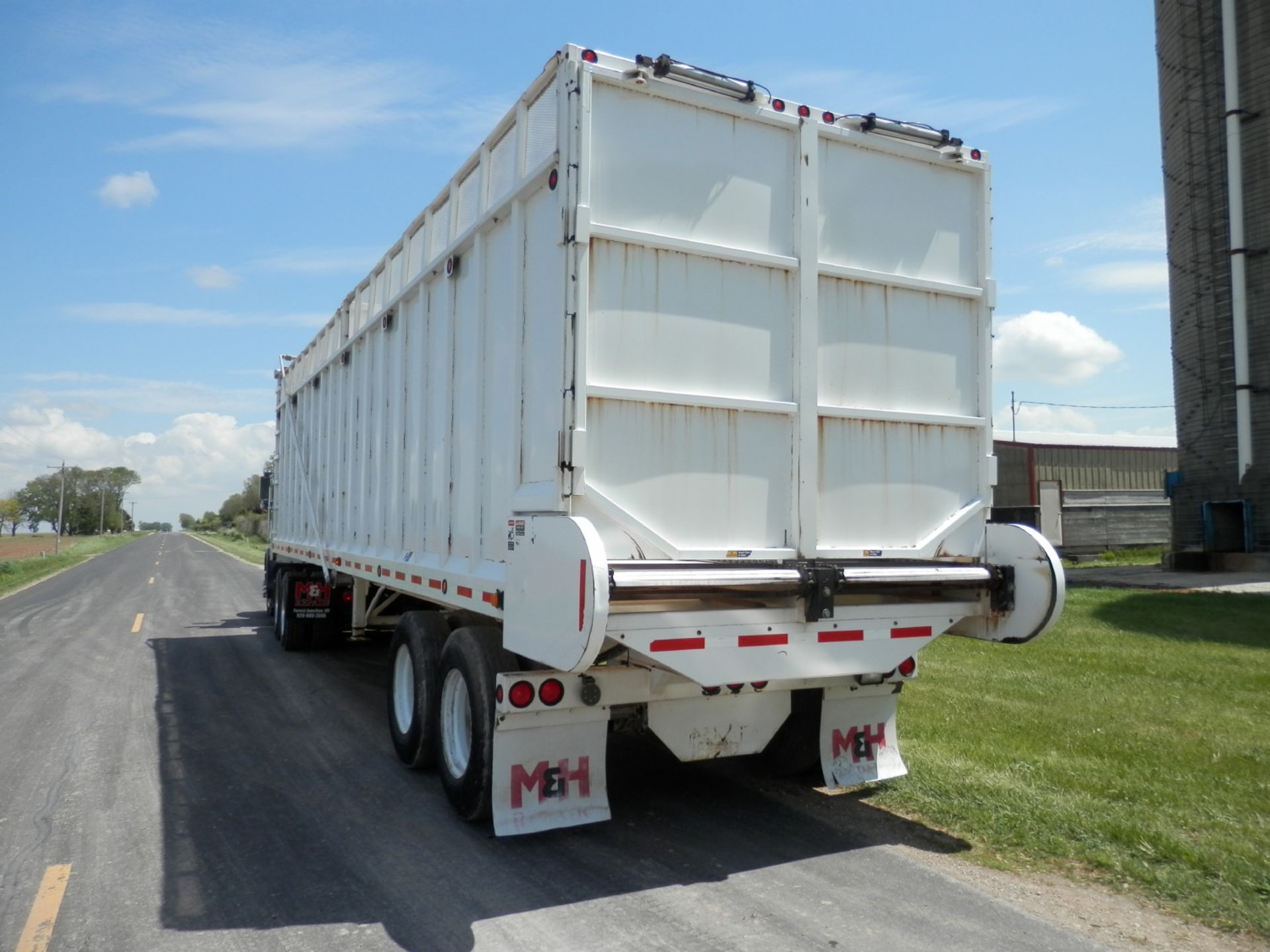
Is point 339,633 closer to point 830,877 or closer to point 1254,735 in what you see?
point 830,877

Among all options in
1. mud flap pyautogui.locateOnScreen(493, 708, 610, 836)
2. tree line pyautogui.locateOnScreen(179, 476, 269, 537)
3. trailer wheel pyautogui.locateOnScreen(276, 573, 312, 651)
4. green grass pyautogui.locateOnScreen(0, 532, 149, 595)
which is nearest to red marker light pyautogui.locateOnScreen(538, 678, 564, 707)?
mud flap pyautogui.locateOnScreen(493, 708, 610, 836)

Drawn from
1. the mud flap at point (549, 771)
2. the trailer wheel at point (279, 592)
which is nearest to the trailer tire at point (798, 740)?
the mud flap at point (549, 771)

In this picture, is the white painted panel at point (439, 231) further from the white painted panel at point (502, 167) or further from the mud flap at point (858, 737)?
the mud flap at point (858, 737)

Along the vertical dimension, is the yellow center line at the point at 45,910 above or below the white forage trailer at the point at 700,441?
below

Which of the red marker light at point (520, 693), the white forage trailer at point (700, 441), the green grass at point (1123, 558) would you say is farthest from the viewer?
the green grass at point (1123, 558)

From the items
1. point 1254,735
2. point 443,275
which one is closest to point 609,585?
point 443,275

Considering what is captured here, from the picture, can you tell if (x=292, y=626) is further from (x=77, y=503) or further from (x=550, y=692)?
(x=77, y=503)

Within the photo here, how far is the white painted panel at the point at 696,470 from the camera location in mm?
4727

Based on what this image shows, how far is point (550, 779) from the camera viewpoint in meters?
5.15

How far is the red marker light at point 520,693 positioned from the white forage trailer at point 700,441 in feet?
0.06

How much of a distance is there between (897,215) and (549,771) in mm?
3769

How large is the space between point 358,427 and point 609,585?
5834 millimetres

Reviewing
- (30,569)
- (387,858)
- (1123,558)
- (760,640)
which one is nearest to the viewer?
(760,640)

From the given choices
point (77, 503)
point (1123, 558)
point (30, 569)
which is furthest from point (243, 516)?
point (1123, 558)
